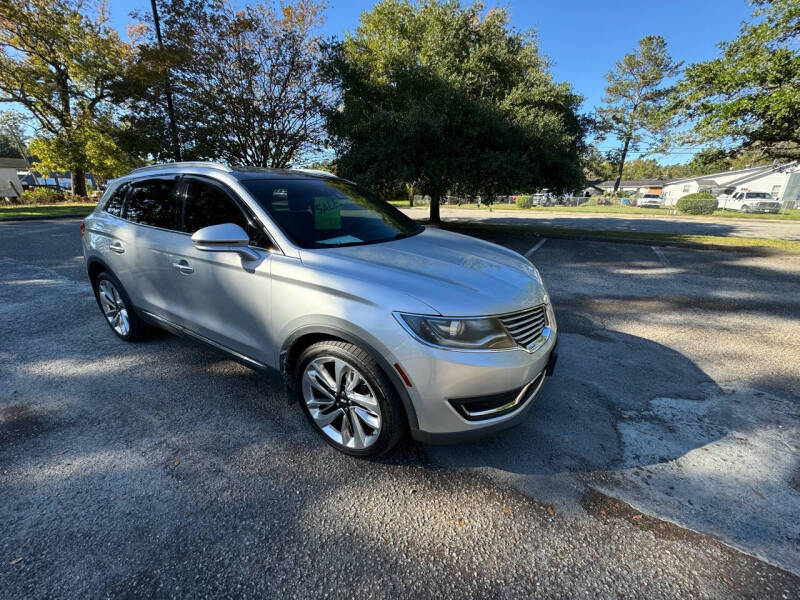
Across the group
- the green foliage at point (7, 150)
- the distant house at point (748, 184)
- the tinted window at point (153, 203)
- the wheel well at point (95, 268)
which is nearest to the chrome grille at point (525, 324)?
the tinted window at point (153, 203)

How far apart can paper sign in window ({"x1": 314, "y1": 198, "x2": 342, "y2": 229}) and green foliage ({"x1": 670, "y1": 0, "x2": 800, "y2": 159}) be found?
1059cm

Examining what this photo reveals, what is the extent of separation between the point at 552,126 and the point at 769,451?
35.6 ft

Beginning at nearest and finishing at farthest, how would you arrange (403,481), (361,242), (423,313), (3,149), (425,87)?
(423,313) → (403,481) → (361,242) → (425,87) → (3,149)

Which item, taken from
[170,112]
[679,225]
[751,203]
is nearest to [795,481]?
[170,112]

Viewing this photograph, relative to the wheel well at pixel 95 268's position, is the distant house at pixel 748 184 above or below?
above

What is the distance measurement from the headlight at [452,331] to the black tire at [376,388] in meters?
0.33

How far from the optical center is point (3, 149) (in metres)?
80.9

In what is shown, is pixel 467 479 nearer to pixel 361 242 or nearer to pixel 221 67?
pixel 361 242

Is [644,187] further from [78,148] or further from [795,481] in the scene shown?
[795,481]

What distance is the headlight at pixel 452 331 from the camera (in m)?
1.88

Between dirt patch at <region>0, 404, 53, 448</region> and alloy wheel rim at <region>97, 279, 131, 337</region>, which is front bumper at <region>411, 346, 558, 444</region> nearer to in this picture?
dirt patch at <region>0, 404, 53, 448</region>

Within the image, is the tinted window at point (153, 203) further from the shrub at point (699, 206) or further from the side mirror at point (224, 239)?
the shrub at point (699, 206)

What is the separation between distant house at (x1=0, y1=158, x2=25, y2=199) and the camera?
87.5ft

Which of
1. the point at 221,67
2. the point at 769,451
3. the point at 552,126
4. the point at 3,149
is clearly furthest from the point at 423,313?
the point at 3,149
